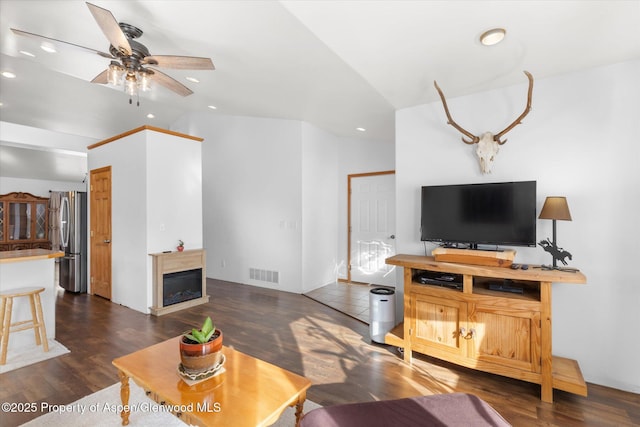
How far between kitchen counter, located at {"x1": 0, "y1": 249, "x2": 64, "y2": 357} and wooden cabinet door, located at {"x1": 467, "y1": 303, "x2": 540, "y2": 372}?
3881 mm

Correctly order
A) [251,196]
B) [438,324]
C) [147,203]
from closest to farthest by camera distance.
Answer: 1. [438,324]
2. [147,203]
3. [251,196]

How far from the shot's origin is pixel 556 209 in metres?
2.21

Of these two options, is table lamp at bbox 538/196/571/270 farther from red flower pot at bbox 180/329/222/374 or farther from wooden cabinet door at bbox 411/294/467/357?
red flower pot at bbox 180/329/222/374

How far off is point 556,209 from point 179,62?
10.7ft

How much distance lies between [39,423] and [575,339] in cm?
384

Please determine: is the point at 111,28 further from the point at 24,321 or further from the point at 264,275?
the point at 264,275

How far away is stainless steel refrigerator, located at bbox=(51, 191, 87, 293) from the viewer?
4.86 meters

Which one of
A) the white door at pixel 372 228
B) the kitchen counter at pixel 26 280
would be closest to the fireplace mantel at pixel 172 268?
the kitchen counter at pixel 26 280

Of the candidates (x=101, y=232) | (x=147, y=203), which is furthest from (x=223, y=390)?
(x=101, y=232)

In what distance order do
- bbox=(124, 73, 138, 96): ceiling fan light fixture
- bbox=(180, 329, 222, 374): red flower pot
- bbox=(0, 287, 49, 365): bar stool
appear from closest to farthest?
bbox=(180, 329, 222, 374): red flower pot → bbox=(0, 287, 49, 365): bar stool → bbox=(124, 73, 138, 96): ceiling fan light fixture

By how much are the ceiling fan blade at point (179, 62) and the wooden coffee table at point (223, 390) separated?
227 cm

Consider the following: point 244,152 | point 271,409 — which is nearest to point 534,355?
point 271,409

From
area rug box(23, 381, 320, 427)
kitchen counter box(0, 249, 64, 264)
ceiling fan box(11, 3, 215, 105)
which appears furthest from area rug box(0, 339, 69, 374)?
ceiling fan box(11, 3, 215, 105)

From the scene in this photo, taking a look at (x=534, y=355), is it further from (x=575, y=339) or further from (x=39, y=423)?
(x=39, y=423)
